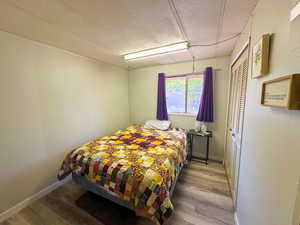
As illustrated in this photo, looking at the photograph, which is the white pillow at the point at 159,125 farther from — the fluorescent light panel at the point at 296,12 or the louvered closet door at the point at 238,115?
the fluorescent light panel at the point at 296,12

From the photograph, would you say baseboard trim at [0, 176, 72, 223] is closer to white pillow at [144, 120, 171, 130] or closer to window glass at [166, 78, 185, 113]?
white pillow at [144, 120, 171, 130]

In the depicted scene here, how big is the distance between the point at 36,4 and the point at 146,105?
2.77m

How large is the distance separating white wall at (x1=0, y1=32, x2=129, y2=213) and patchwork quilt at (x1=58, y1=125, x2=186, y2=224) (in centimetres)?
46

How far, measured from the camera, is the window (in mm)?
2990

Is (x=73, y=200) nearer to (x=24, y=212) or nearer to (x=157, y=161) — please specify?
(x=24, y=212)

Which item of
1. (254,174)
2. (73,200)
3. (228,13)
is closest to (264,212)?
(254,174)

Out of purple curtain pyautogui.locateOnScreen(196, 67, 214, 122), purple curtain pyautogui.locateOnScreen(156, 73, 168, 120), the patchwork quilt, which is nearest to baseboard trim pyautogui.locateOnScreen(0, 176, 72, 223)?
the patchwork quilt

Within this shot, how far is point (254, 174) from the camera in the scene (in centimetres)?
104

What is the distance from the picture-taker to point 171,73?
3.15 m

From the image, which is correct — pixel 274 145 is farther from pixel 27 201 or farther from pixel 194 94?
pixel 27 201

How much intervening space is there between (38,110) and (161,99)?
2488 mm

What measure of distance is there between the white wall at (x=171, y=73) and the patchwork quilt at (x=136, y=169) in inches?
43.8

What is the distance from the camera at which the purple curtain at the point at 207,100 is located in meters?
2.68

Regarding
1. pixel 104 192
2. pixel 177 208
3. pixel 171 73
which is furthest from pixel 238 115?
pixel 104 192
